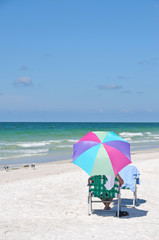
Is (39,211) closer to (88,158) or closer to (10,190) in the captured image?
(88,158)

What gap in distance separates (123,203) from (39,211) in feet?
7.19

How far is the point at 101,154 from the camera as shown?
6102 millimetres

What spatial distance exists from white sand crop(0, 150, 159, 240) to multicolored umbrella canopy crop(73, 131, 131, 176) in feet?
3.45

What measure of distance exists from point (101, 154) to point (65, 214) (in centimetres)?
172

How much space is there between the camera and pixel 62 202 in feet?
26.0

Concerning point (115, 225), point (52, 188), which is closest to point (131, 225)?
point (115, 225)

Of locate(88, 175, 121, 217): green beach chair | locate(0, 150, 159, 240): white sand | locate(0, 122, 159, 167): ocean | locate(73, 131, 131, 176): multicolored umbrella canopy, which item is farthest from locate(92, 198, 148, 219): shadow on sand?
locate(0, 122, 159, 167): ocean

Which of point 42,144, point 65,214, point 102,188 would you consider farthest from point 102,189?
point 42,144

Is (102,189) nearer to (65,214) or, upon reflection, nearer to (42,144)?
(65,214)

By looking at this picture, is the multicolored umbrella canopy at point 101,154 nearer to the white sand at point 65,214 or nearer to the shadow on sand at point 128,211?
the white sand at point 65,214

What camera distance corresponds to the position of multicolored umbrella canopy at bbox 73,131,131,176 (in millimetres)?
5961

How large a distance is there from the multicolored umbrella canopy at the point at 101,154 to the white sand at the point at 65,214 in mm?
1051

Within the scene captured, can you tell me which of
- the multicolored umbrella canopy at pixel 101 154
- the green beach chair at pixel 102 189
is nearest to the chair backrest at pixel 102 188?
the green beach chair at pixel 102 189

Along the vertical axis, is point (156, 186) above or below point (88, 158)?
below
